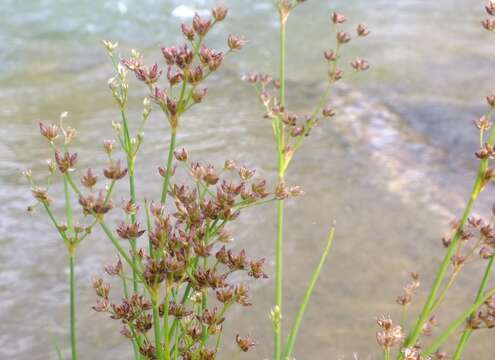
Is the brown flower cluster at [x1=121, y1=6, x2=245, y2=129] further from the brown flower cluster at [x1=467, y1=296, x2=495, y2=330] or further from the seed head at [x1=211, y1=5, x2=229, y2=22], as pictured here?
the brown flower cluster at [x1=467, y1=296, x2=495, y2=330]

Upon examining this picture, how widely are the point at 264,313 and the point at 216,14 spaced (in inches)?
69.5

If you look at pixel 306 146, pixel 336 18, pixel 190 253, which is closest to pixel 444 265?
pixel 190 253

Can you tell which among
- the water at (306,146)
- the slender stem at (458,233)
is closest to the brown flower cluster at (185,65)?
the slender stem at (458,233)

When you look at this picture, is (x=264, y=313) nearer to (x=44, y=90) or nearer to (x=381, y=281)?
(x=381, y=281)

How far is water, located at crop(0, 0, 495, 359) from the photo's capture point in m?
2.89

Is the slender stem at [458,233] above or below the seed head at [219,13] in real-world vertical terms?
below

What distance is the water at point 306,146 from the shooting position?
289 centimetres

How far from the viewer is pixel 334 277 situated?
10.3ft

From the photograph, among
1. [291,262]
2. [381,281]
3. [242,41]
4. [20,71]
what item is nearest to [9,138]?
[20,71]

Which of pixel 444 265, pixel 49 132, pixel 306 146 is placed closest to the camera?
pixel 49 132

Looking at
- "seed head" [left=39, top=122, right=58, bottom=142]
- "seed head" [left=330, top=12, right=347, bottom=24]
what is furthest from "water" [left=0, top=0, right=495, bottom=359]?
"seed head" [left=39, top=122, right=58, bottom=142]

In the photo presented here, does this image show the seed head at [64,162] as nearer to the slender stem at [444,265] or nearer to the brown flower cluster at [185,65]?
the brown flower cluster at [185,65]

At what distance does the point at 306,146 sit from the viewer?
447 centimetres

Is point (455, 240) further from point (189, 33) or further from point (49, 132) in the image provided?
point (49, 132)
